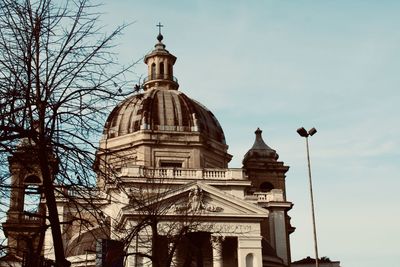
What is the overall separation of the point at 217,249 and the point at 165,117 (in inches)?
564

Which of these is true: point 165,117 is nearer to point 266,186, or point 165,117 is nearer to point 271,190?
point 271,190

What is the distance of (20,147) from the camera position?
38.5ft

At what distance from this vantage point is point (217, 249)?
41.1 meters


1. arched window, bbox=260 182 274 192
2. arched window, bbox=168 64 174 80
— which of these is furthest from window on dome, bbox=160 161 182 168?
arched window, bbox=168 64 174 80

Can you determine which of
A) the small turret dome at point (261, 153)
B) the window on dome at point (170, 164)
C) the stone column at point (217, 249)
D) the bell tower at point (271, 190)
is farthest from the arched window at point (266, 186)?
the stone column at point (217, 249)

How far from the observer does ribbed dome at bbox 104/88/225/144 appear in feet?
168

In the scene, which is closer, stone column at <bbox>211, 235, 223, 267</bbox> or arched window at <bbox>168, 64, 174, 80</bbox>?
stone column at <bbox>211, 235, 223, 267</bbox>

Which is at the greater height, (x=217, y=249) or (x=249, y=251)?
(x=217, y=249)

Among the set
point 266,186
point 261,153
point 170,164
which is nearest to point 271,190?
point 266,186

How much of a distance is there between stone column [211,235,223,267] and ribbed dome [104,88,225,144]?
12.1 meters

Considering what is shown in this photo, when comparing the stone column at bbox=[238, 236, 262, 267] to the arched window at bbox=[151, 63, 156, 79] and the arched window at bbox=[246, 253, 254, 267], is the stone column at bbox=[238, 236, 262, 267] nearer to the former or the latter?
the arched window at bbox=[246, 253, 254, 267]

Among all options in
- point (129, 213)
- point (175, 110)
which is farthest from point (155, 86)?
point (129, 213)

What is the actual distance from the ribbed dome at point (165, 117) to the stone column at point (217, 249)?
12.1 meters

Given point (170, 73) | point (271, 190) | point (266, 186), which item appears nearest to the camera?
point (271, 190)
